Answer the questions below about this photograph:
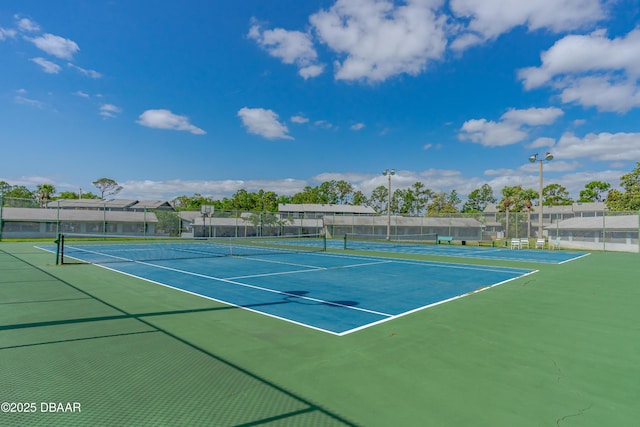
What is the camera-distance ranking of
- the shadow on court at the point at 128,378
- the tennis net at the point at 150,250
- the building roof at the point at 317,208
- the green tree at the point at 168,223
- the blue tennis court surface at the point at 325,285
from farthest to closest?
1. the building roof at the point at 317,208
2. the green tree at the point at 168,223
3. the tennis net at the point at 150,250
4. the blue tennis court surface at the point at 325,285
5. the shadow on court at the point at 128,378

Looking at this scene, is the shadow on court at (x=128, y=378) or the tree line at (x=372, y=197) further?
the tree line at (x=372, y=197)

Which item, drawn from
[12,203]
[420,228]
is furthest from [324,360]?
[420,228]

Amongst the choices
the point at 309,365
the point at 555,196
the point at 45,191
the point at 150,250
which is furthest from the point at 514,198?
the point at 45,191

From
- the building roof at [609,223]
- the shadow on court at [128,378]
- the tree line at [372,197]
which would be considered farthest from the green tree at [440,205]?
the shadow on court at [128,378]

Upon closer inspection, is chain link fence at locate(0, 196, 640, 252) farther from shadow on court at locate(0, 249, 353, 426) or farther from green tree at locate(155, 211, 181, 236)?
shadow on court at locate(0, 249, 353, 426)

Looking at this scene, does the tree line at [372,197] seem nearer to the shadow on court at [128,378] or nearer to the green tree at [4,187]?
the green tree at [4,187]

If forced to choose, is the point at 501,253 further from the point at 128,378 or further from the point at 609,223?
the point at 128,378

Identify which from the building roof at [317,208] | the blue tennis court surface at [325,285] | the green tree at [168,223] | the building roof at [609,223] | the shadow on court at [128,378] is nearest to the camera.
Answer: the shadow on court at [128,378]

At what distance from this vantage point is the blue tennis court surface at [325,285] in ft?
24.0

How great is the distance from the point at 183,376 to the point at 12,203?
3749cm

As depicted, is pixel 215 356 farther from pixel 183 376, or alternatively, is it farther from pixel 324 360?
pixel 324 360

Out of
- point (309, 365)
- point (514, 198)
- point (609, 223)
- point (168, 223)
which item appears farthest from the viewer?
point (514, 198)

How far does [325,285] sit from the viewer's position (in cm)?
1074

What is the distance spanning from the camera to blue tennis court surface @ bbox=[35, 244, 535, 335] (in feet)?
24.0
